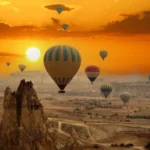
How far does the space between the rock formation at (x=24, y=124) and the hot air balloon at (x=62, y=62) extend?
21883 millimetres

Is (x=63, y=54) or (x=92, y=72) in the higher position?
(x=63, y=54)

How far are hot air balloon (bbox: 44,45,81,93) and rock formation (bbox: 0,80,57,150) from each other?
71.8 feet

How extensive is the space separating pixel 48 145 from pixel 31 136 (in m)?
2.95

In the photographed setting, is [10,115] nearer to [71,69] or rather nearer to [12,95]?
[12,95]

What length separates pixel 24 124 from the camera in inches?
2185

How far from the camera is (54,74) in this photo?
79.8m

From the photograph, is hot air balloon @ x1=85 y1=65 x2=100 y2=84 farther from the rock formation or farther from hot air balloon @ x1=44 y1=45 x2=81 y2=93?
the rock formation

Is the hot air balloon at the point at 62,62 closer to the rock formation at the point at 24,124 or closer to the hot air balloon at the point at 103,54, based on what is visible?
the rock formation at the point at 24,124

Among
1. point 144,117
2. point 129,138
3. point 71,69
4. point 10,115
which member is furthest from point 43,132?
point 144,117

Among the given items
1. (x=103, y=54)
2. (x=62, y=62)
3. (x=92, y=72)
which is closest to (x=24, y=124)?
(x=62, y=62)

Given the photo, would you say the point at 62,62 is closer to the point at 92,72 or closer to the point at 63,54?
the point at 63,54

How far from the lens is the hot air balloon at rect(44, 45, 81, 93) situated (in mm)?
77000

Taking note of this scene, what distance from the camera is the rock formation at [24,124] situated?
55.0 m

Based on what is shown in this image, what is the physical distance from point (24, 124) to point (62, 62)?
80.9ft
